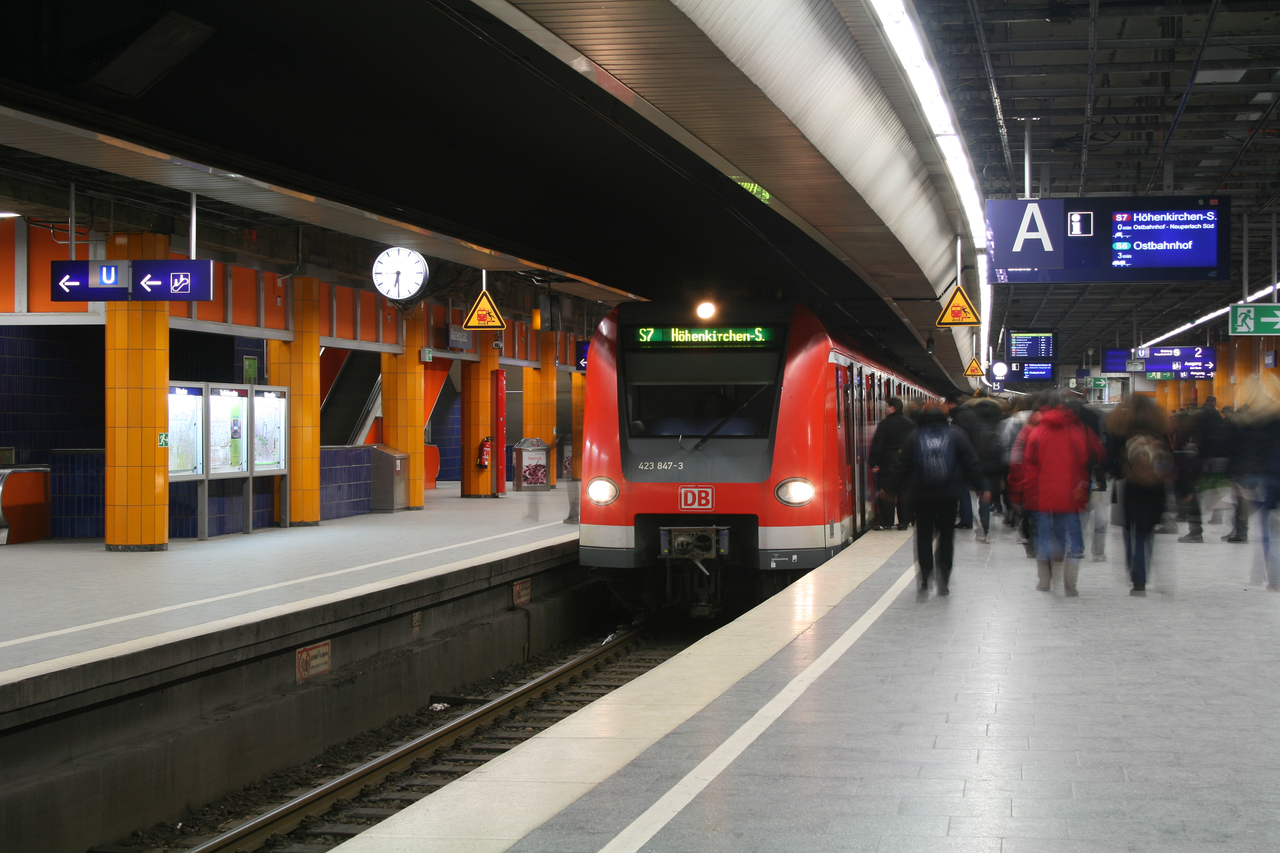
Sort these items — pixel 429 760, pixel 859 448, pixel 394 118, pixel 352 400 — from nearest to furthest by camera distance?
1. pixel 429 760
2. pixel 394 118
3. pixel 859 448
4. pixel 352 400

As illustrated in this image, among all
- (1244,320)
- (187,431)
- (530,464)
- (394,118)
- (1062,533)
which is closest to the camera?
(1062,533)

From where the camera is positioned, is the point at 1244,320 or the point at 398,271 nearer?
the point at 398,271

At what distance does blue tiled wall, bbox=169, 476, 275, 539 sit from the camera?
13914mm

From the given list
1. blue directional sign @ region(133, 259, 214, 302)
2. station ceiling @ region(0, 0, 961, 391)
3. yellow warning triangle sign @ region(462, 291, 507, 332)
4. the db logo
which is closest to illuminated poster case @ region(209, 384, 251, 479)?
station ceiling @ region(0, 0, 961, 391)

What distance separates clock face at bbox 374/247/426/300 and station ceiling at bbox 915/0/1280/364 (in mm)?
7315

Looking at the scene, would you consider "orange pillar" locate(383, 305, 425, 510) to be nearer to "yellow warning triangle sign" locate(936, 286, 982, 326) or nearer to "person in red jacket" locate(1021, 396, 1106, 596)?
"yellow warning triangle sign" locate(936, 286, 982, 326)

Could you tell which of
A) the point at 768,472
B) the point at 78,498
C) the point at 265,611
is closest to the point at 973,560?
the point at 768,472

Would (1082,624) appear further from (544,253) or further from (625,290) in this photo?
(625,290)

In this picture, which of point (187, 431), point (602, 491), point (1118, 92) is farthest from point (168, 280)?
point (1118, 92)

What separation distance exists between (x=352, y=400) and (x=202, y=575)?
12939 mm

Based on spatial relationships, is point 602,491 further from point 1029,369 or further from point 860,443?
point 1029,369

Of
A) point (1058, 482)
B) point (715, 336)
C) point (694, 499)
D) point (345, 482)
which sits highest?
point (715, 336)

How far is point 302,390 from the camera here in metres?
15.9

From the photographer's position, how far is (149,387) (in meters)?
12.5
